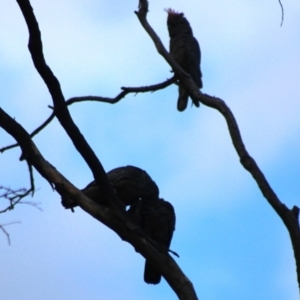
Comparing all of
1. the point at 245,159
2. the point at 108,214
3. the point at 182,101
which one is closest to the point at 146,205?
the point at 108,214

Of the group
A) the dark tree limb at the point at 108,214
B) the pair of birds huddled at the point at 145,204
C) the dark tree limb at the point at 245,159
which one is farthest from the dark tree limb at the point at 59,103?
the dark tree limb at the point at 245,159

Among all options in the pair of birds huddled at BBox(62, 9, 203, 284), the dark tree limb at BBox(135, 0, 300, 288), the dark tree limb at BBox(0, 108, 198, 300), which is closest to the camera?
the dark tree limb at BBox(135, 0, 300, 288)

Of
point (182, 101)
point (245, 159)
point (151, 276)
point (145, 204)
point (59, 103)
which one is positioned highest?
point (182, 101)

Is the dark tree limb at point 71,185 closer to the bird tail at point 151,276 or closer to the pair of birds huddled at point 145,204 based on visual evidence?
the pair of birds huddled at point 145,204

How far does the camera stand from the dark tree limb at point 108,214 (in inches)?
193

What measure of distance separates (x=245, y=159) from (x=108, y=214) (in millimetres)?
1132

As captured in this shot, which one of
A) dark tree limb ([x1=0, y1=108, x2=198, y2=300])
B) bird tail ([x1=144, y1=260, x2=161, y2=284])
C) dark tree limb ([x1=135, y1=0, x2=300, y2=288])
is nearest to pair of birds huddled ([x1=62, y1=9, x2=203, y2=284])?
bird tail ([x1=144, y1=260, x2=161, y2=284])

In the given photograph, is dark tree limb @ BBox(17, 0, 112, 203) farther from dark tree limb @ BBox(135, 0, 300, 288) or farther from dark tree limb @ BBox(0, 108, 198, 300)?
dark tree limb @ BBox(135, 0, 300, 288)

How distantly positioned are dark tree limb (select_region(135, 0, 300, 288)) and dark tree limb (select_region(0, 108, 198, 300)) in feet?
3.09

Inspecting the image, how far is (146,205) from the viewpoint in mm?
5609

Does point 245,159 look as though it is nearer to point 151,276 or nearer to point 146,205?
point 146,205

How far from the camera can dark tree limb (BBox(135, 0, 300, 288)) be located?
12.7 feet

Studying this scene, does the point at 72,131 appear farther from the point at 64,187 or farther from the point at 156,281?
the point at 156,281

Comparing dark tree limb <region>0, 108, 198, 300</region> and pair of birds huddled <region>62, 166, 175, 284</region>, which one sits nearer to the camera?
dark tree limb <region>0, 108, 198, 300</region>
